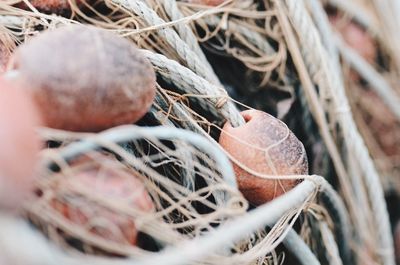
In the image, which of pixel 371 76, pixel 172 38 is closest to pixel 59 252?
pixel 172 38

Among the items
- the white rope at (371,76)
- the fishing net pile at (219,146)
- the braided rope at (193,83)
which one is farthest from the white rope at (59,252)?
the white rope at (371,76)

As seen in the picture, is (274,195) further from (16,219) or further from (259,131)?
(16,219)

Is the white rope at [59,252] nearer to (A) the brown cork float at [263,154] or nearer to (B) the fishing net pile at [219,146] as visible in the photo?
(B) the fishing net pile at [219,146]

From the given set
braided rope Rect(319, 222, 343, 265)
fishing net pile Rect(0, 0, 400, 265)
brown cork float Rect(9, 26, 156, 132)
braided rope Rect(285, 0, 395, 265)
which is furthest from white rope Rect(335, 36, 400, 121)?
brown cork float Rect(9, 26, 156, 132)

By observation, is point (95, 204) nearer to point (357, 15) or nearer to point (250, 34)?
point (250, 34)

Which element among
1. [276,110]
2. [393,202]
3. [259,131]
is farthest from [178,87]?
[393,202]

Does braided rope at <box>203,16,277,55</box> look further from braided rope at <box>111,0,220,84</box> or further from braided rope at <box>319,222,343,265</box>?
braided rope at <box>319,222,343,265</box>
